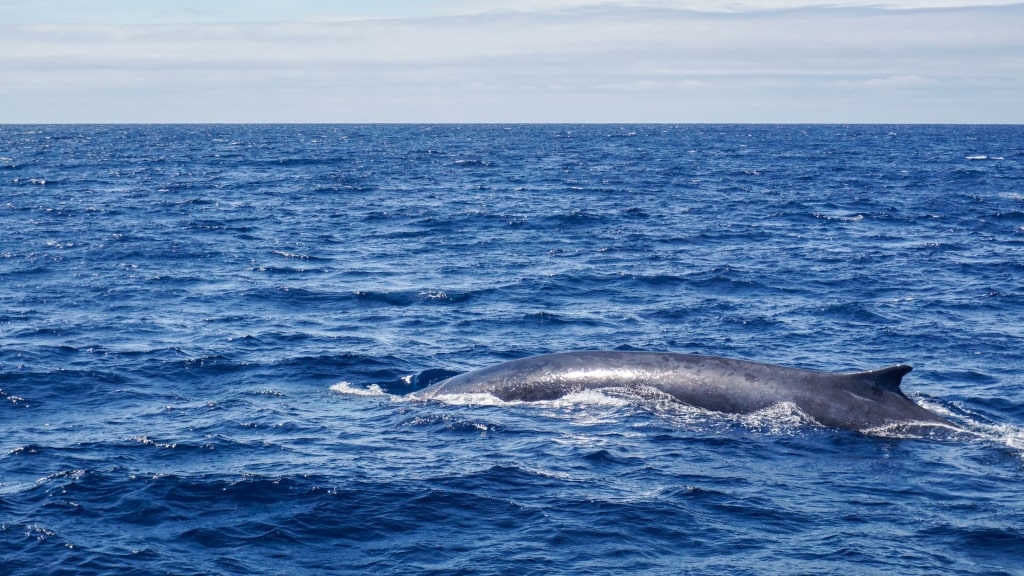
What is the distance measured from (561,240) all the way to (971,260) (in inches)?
585

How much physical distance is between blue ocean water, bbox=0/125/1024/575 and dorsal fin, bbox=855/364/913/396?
1.02m

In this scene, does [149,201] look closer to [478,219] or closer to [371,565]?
[478,219]

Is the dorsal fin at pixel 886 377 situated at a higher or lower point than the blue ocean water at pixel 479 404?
higher

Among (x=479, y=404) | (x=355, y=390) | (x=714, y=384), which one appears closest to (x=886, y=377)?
(x=714, y=384)

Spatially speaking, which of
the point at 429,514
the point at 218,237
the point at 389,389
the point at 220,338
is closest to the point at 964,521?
the point at 429,514

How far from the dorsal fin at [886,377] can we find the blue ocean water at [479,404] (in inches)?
40.3

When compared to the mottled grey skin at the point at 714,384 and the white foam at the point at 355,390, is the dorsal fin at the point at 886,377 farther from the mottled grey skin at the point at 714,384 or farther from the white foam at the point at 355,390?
the white foam at the point at 355,390

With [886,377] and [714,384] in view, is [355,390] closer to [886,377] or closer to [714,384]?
[714,384]

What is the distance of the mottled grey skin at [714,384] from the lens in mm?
16953

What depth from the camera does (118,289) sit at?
3114cm

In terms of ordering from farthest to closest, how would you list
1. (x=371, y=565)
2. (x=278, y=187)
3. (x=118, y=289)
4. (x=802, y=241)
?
1. (x=278, y=187)
2. (x=802, y=241)
3. (x=118, y=289)
4. (x=371, y=565)

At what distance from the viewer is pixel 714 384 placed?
1808cm

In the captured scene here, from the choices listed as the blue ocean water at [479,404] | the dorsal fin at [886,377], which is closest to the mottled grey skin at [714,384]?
the dorsal fin at [886,377]

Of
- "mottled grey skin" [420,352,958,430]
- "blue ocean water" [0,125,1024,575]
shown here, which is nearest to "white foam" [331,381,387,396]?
"blue ocean water" [0,125,1024,575]
